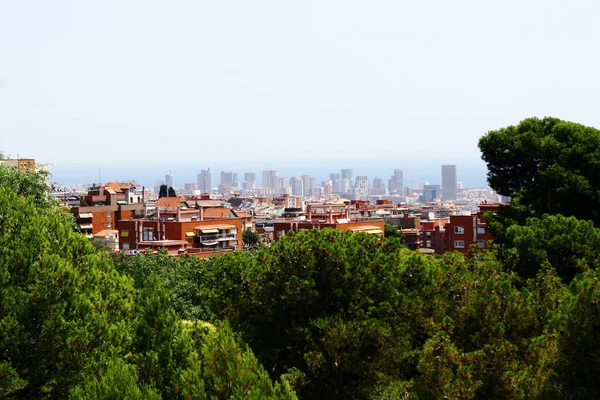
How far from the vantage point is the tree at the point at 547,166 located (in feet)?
88.8

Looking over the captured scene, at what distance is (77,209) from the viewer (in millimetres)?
77188

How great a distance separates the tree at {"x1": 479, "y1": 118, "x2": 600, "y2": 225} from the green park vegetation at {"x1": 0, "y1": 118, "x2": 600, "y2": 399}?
285 inches

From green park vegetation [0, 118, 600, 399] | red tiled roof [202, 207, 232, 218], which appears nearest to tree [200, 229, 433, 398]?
green park vegetation [0, 118, 600, 399]

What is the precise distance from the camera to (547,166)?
28.0 m

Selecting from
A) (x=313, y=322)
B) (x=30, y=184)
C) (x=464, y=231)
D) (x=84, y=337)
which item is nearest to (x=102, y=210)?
(x=464, y=231)

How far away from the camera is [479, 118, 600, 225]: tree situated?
88.8 feet

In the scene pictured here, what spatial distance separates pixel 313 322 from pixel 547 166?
47.0 feet

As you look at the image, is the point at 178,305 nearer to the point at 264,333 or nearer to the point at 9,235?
the point at 264,333

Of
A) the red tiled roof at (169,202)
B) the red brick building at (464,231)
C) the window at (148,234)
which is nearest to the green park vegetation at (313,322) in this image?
the window at (148,234)

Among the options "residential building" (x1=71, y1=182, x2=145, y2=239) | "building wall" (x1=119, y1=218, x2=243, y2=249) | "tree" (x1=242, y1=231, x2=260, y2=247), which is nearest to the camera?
"building wall" (x1=119, y1=218, x2=243, y2=249)

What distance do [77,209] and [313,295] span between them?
209 feet

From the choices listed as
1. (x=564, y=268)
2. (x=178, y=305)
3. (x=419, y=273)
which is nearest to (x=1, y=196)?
(x=419, y=273)

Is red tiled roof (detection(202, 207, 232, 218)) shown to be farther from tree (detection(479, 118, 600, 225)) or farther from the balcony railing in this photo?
tree (detection(479, 118, 600, 225))

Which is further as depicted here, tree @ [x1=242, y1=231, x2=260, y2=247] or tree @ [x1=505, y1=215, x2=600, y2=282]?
tree @ [x1=242, y1=231, x2=260, y2=247]
